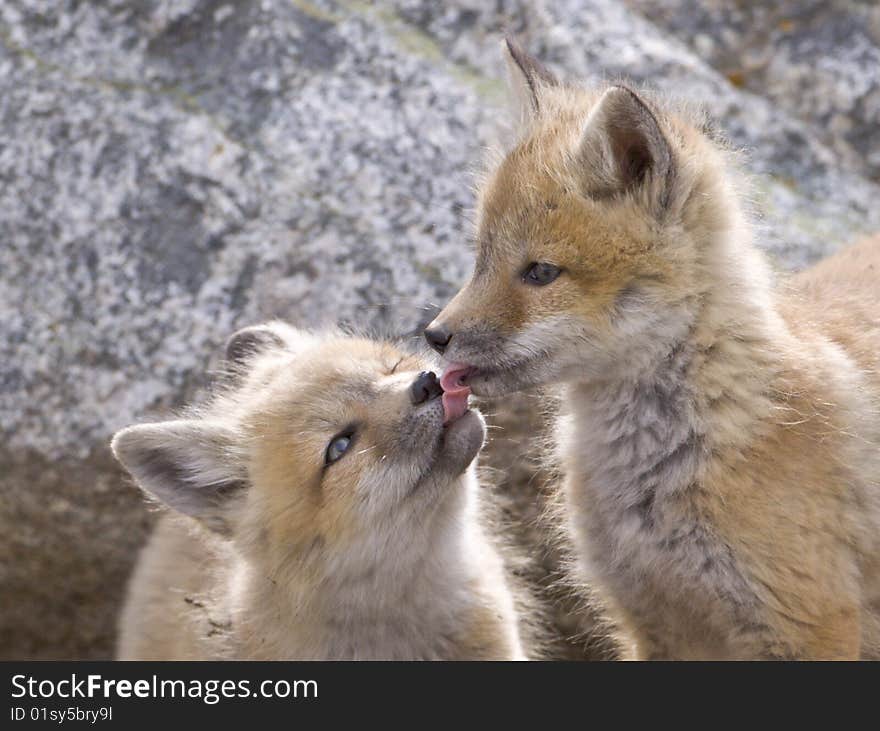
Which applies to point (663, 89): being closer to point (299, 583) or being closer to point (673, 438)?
point (673, 438)

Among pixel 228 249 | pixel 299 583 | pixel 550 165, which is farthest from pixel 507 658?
pixel 228 249

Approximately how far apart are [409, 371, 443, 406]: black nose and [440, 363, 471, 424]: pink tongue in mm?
60

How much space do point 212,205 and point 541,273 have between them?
78.0 inches

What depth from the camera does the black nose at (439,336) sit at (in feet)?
11.1

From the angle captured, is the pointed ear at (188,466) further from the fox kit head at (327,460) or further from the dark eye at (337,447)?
the dark eye at (337,447)

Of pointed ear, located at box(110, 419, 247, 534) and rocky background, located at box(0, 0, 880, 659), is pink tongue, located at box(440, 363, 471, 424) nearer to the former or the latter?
pointed ear, located at box(110, 419, 247, 534)

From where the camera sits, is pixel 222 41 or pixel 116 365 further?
pixel 222 41

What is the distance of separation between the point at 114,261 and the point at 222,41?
1143mm

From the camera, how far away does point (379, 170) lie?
495cm

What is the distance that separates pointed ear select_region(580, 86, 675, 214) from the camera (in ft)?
10.6

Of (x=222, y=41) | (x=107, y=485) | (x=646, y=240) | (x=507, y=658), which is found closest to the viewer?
(x=646, y=240)

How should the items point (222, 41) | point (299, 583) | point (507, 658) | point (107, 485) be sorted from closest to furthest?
point (299, 583)
point (507, 658)
point (107, 485)
point (222, 41)

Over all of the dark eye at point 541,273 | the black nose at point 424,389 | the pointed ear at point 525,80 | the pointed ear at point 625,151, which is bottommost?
the black nose at point 424,389

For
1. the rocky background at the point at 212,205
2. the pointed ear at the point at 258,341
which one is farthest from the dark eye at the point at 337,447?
the rocky background at the point at 212,205
